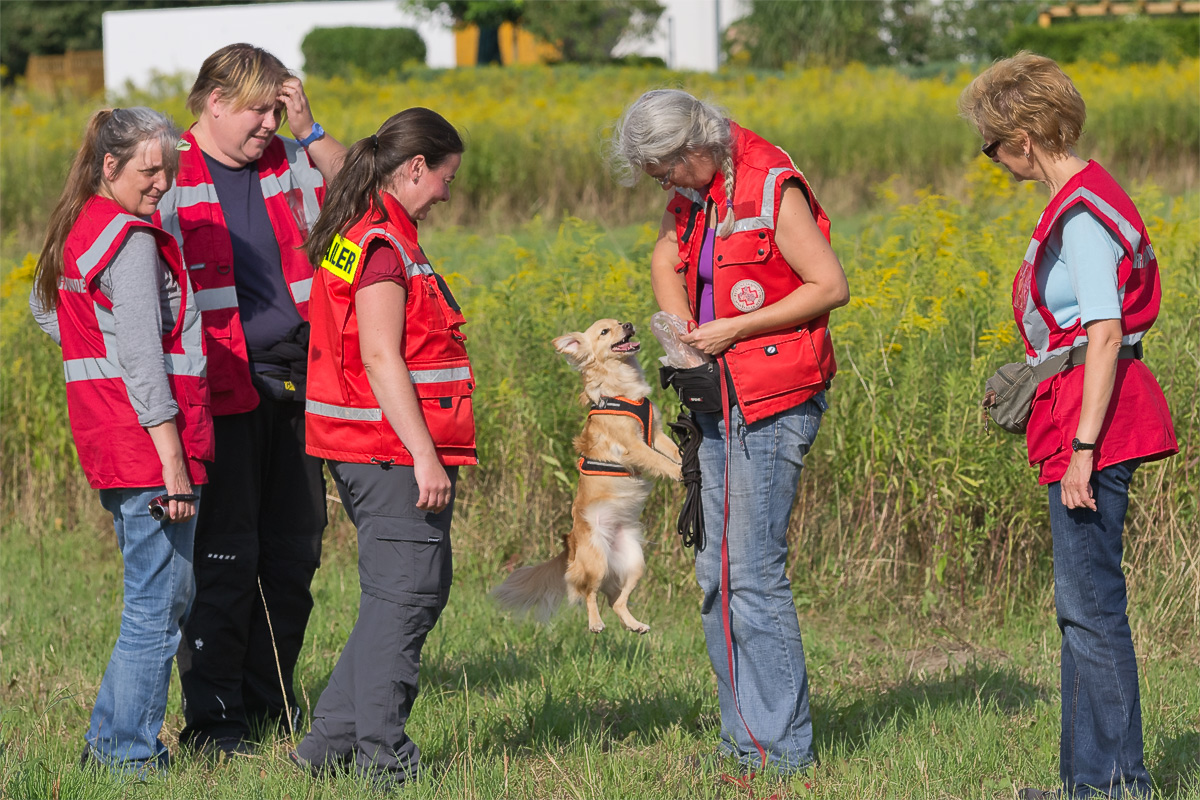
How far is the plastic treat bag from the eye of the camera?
354 cm

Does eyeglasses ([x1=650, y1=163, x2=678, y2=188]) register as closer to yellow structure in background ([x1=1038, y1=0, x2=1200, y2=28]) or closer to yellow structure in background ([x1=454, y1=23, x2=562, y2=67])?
yellow structure in background ([x1=1038, y1=0, x2=1200, y2=28])

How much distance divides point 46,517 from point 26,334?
1.08 metres

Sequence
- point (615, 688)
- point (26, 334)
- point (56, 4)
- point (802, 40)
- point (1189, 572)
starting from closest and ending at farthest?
1. point (615, 688)
2. point (1189, 572)
3. point (26, 334)
4. point (802, 40)
5. point (56, 4)

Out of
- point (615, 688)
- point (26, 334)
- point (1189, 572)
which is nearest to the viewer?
point (615, 688)

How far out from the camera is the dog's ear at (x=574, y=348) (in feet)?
13.8

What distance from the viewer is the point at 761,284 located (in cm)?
343

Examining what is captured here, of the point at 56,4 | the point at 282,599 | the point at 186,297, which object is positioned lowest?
the point at 282,599

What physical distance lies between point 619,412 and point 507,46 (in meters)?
37.6

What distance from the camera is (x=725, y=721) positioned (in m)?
3.77

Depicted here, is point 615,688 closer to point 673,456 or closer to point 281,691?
point 673,456

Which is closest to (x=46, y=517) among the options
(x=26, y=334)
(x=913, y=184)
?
(x=26, y=334)

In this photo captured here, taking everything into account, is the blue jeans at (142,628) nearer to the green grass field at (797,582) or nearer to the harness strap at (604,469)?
the green grass field at (797,582)

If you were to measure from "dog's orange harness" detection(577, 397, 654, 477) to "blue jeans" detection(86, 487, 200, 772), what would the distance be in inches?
53.0

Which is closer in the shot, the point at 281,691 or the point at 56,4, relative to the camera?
the point at 281,691
